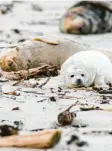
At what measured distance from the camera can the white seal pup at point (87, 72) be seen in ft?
14.3

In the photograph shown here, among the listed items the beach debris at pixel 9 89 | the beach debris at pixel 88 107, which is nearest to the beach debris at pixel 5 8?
the beach debris at pixel 9 89

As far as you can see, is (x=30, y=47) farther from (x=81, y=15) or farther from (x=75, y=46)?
(x=81, y=15)

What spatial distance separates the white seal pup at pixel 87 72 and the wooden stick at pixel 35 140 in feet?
4.65

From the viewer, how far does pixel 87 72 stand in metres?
4.38

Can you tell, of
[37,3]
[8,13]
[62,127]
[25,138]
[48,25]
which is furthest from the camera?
[37,3]

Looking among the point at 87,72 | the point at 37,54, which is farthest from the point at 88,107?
the point at 37,54

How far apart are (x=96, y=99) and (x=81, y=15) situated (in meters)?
4.42

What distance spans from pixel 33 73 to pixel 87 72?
24.7 inches

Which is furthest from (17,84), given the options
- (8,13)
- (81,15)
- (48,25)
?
(8,13)

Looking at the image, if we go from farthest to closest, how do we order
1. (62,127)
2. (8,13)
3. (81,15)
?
1. (8,13)
2. (81,15)
3. (62,127)

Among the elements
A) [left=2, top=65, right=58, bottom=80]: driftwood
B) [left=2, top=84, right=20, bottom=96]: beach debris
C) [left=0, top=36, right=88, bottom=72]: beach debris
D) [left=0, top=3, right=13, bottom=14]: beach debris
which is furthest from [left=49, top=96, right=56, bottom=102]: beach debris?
[left=0, top=3, right=13, bottom=14]: beach debris

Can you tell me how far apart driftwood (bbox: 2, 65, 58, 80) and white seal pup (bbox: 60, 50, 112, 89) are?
1.30 feet

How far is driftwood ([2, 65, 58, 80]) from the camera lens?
476 cm

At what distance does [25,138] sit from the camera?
295 cm
